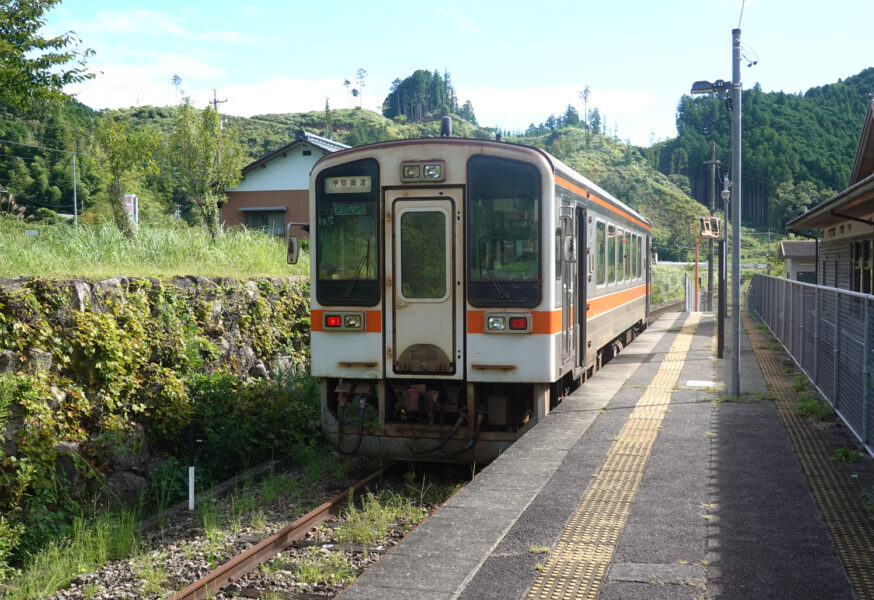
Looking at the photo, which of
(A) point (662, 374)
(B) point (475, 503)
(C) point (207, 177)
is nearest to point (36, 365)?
(B) point (475, 503)

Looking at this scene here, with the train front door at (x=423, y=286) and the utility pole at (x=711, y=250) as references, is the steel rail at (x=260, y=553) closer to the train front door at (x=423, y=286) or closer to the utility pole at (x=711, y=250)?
the train front door at (x=423, y=286)

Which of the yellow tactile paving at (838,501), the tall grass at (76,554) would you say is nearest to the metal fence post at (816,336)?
the yellow tactile paving at (838,501)

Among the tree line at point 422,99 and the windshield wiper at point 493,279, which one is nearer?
the windshield wiper at point 493,279

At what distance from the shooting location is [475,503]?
5.45 metres

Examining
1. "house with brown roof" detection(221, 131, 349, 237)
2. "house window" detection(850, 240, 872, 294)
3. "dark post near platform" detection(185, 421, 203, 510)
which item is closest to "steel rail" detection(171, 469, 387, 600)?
"dark post near platform" detection(185, 421, 203, 510)

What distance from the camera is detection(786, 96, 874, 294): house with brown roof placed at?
13610 mm

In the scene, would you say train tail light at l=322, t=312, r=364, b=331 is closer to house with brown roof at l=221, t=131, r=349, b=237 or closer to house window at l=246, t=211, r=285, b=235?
house with brown roof at l=221, t=131, r=349, b=237

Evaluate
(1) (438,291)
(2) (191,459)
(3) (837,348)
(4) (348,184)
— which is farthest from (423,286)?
(3) (837,348)

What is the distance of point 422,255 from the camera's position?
24.9 ft

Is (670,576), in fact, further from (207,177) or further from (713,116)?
(713,116)

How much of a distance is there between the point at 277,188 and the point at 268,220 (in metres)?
1.47

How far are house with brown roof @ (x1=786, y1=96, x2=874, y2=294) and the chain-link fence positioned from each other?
5.39 feet

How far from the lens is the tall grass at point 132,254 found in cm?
946

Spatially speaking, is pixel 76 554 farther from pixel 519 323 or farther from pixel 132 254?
pixel 132 254
